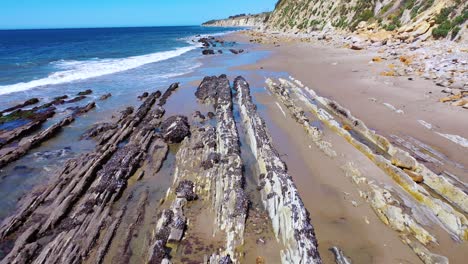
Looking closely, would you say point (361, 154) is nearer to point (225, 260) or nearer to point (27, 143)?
point (225, 260)

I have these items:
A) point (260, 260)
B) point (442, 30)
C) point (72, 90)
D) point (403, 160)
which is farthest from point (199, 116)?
point (442, 30)

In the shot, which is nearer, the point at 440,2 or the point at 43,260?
the point at 43,260

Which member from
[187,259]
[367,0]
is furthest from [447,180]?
[367,0]

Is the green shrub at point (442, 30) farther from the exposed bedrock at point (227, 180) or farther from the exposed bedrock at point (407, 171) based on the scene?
the exposed bedrock at point (227, 180)

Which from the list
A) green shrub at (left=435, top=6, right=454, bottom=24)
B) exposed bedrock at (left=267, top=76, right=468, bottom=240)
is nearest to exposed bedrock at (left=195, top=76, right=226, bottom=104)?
exposed bedrock at (left=267, top=76, right=468, bottom=240)

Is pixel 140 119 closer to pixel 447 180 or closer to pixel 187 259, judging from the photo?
pixel 187 259
